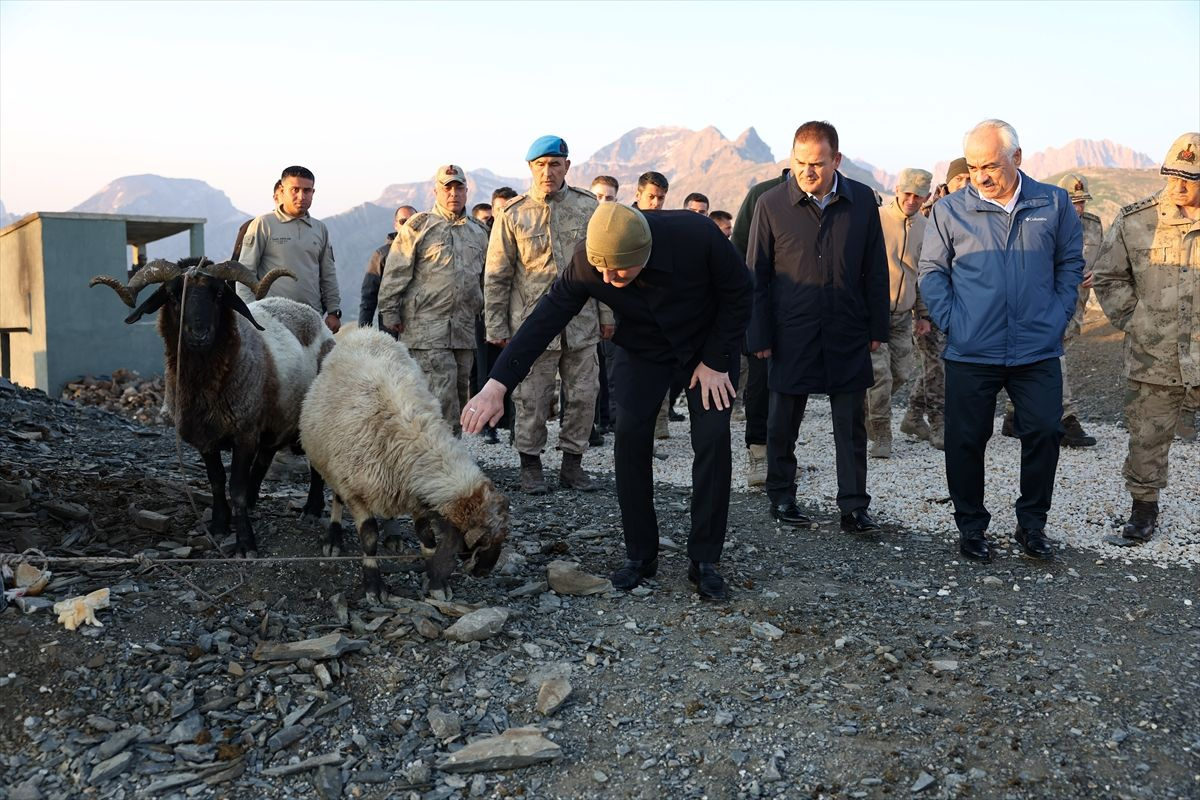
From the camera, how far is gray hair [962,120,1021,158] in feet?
18.0

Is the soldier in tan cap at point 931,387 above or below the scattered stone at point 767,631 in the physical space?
above

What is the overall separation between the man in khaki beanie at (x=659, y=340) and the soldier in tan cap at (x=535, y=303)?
2.51 meters

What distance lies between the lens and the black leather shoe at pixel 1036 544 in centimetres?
577

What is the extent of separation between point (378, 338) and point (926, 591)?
3.76m

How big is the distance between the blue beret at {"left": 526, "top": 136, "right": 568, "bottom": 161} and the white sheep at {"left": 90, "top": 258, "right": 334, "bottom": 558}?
7.72ft

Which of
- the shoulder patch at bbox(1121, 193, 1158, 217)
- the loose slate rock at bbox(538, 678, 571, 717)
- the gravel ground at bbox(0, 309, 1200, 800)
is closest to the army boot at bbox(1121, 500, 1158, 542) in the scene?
the gravel ground at bbox(0, 309, 1200, 800)

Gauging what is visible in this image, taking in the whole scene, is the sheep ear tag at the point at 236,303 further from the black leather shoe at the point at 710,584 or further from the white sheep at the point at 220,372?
the black leather shoe at the point at 710,584

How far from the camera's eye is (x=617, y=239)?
14.1 ft

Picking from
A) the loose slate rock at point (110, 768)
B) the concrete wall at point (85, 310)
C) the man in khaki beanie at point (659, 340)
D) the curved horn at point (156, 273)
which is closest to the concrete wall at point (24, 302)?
the concrete wall at point (85, 310)

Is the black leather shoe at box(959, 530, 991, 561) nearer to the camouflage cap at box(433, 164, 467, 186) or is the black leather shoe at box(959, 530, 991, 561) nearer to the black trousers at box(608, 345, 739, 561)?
the black trousers at box(608, 345, 739, 561)

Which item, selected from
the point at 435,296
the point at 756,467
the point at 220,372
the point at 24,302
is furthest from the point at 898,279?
the point at 24,302

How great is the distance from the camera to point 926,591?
5.38 meters

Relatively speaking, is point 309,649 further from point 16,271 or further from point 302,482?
point 16,271

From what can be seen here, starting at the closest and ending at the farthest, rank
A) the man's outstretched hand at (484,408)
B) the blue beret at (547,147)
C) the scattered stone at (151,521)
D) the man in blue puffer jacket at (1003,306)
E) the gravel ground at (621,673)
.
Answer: the gravel ground at (621,673) < the man's outstretched hand at (484,408) < the man in blue puffer jacket at (1003,306) < the scattered stone at (151,521) < the blue beret at (547,147)
